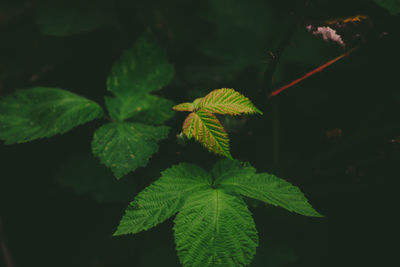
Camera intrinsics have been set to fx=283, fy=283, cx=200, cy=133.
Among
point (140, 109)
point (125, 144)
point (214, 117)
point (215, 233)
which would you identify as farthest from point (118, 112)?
point (215, 233)

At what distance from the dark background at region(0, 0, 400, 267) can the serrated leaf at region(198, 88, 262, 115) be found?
13.9 inches

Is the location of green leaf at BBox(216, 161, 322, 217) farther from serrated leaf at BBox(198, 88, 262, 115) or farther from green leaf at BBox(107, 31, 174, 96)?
green leaf at BBox(107, 31, 174, 96)

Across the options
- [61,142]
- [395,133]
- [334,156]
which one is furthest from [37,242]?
[395,133]

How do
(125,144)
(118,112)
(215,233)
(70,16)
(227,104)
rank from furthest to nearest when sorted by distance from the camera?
(70,16), (118,112), (125,144), (227,104), (215,233)

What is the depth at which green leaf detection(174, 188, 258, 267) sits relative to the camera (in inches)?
31.3

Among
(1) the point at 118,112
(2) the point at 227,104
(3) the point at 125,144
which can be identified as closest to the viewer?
(2) the point at 227,104

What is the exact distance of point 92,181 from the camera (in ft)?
5.39

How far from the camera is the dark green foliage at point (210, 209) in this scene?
81 centimetres

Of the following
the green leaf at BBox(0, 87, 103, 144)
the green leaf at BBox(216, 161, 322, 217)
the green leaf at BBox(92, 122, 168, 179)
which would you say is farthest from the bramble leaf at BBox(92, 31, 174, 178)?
the green leaf at BBox(216, 161, 322, 217)

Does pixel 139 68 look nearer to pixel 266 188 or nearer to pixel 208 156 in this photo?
pixel 208 156

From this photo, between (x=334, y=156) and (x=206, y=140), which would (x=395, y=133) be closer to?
(x=334, y=156)

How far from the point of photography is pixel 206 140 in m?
0.88

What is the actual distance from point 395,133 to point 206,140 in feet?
3.20

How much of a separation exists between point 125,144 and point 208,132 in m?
0.40
